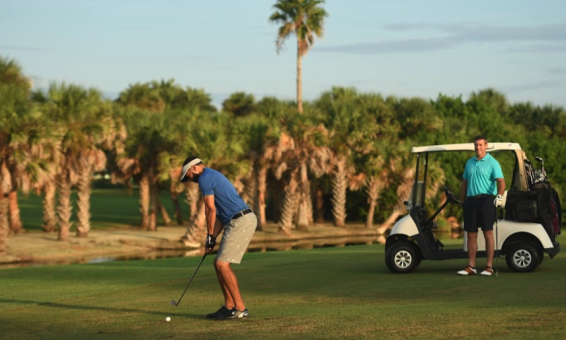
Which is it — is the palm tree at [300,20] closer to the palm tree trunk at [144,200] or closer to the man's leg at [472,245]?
the palm tree trunk at [144,200]

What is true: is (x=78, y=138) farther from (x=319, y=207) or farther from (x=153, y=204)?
(x=319, y=207)

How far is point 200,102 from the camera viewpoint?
99.2m

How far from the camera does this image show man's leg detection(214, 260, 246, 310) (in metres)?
10.3

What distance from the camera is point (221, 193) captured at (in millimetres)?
10375

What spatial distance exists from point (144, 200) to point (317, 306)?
44276 millimetres

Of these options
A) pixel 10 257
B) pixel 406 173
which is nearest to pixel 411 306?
pixel 10 257

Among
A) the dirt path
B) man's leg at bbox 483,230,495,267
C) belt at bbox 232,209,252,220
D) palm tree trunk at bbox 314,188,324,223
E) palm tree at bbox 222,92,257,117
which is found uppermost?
palm tree at bbox 222,92,257,117

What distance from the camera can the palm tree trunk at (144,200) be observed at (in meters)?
54.5

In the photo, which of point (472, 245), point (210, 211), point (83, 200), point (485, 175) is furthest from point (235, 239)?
point (83, 200)

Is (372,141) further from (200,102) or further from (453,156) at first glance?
(200,102)

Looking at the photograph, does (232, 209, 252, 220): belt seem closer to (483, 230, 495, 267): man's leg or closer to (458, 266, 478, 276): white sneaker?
(483, 230, 495, 267): man's leg

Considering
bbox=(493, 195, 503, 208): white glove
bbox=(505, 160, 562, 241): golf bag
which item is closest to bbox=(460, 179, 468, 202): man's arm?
bbox=(493, 195, 503, 208): white glove

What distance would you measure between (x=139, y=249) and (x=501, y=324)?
35.5m

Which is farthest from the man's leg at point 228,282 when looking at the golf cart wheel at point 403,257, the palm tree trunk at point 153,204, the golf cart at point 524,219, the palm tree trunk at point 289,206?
the palm tree trunk at point 153,204
